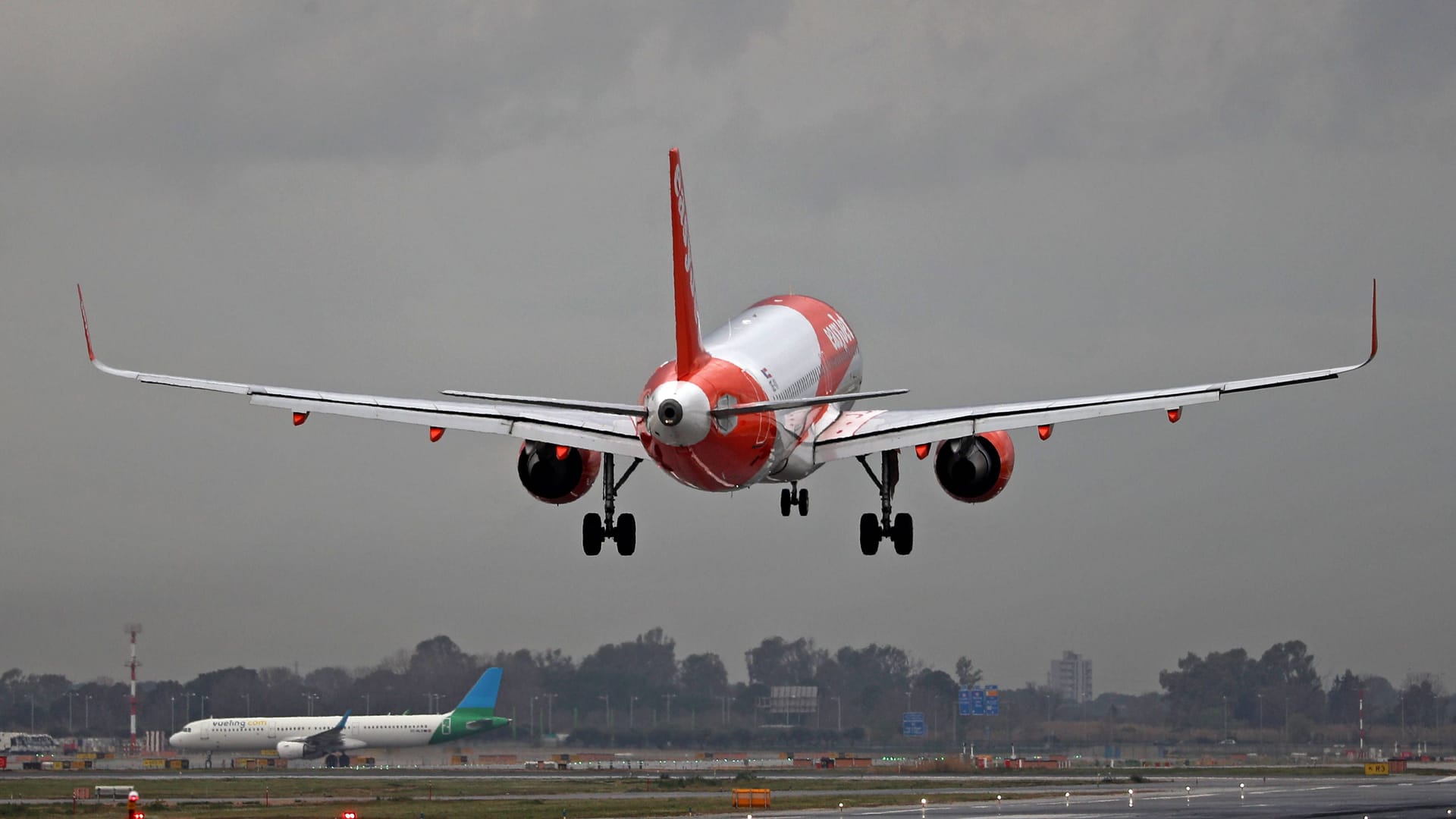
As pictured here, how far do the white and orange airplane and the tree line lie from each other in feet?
267

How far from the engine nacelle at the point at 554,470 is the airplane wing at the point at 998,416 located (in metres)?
6.40

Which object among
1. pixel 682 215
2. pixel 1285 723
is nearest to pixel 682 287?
pixel 682 215

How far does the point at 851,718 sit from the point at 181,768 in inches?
1981

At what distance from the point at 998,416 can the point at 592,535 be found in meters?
11.4

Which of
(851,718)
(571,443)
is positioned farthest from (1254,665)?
(571,443)

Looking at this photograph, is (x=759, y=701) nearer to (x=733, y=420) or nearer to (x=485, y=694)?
(x=485, y=694)

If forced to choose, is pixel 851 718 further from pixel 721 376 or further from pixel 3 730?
pixel 721 376

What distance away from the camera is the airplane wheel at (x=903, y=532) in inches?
2203

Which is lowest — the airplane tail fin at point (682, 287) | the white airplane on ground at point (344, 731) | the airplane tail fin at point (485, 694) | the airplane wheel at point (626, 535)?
the white airplane on ground at point (344, 731)

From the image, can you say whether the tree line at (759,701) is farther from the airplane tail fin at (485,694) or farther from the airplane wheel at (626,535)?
the airplane wheel at (626,535)

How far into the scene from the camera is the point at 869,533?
56.4m

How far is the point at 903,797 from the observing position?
85875 mm

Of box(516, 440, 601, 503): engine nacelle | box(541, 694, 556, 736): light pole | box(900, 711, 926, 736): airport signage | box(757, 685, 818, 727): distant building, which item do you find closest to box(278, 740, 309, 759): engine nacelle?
box(541, 694, 556, 736): light pole

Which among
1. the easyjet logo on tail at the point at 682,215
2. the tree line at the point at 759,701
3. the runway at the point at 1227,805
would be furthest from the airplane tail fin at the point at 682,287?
the tree line at the point at 759,701
